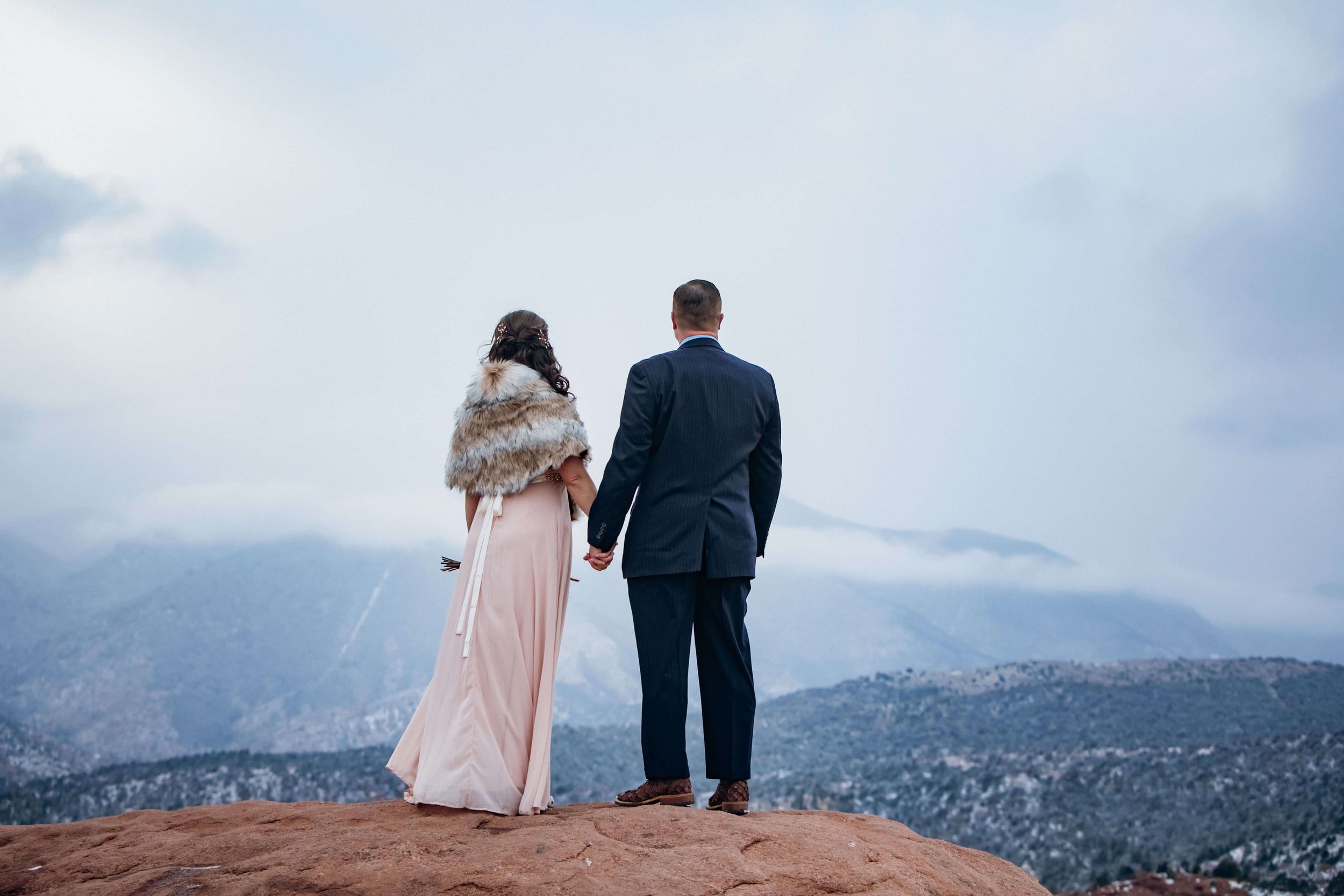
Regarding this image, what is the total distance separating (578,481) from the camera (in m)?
5.83

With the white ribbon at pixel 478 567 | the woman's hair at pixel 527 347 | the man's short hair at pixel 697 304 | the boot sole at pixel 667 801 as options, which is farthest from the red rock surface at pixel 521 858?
the man's short hair at pixel 697 304

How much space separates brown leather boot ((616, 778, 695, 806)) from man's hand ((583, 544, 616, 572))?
131 cm

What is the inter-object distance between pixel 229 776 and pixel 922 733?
36704mm

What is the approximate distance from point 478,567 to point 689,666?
4.72 feet

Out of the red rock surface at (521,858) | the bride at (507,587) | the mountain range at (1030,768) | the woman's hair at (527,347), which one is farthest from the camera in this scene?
the mountain range at (1030,768)

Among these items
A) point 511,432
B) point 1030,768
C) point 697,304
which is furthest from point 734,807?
point 1030,768

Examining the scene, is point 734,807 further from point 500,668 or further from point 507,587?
point 507,587

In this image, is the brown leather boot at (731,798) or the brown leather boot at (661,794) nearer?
the brown leather boot at (661,794)

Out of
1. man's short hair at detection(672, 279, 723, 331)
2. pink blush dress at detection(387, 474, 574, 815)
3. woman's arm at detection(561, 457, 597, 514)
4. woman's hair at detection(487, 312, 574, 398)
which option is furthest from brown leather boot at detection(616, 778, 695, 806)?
man's short hair at detection(672, 279, 723, 331)

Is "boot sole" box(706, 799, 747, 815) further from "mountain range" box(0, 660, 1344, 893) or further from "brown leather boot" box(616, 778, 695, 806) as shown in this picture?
"mountain range" box(0, 660, 1344, 893)

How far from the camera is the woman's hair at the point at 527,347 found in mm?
5918

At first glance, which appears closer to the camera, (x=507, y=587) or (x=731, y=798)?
(x=731, y=798)

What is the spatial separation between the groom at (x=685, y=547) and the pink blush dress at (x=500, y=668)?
426mm

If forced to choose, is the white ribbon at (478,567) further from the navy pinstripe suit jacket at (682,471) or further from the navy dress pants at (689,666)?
the navy dress pants at (689,666)
